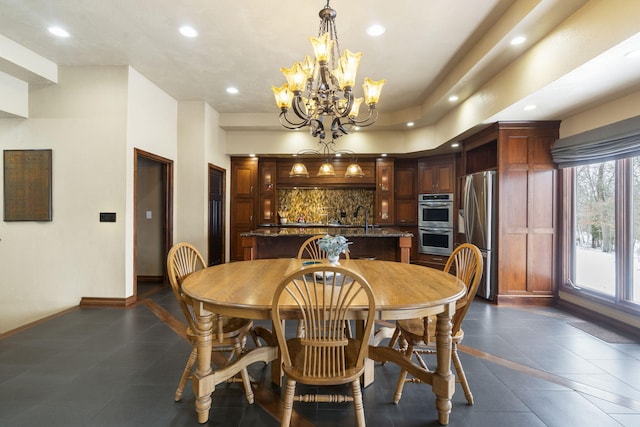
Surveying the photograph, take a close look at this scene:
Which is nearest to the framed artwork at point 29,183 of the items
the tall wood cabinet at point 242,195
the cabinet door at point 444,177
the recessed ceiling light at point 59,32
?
the recessed ceiling light at point 59,32

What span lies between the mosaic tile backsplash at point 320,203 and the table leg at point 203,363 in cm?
522

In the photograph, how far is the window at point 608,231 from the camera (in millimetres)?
3209

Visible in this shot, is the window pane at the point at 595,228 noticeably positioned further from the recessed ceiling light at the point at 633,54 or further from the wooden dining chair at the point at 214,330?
the wooden dining chair at the point at 214,330

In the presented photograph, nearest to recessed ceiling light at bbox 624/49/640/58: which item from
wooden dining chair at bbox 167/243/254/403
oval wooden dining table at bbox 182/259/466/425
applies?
oval wooden dining table at bbox 182/259/466/425

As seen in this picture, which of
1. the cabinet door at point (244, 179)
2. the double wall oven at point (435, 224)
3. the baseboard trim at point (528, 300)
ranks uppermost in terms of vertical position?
the cabinet door at point (244, 179)

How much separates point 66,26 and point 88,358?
3.10m

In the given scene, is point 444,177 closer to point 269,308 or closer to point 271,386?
point 271,386

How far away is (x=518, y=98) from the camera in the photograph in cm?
322

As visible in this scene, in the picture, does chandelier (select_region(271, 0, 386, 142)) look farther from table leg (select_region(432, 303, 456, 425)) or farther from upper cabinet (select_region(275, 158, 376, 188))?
upper cabinet (select_region(275, 158, 376, 188))

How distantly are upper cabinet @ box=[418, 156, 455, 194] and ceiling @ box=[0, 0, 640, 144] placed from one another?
206 centimetres

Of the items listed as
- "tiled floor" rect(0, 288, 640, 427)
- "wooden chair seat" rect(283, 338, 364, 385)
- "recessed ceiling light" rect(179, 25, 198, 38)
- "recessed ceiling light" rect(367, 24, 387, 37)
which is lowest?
"tiled floor" rect(0, 288, 640, 427)

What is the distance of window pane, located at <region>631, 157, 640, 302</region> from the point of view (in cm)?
→ 315

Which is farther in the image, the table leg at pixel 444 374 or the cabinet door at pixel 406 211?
the cabinet door at pixel 406 211

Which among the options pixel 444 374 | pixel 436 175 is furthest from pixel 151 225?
pixel 436 175
